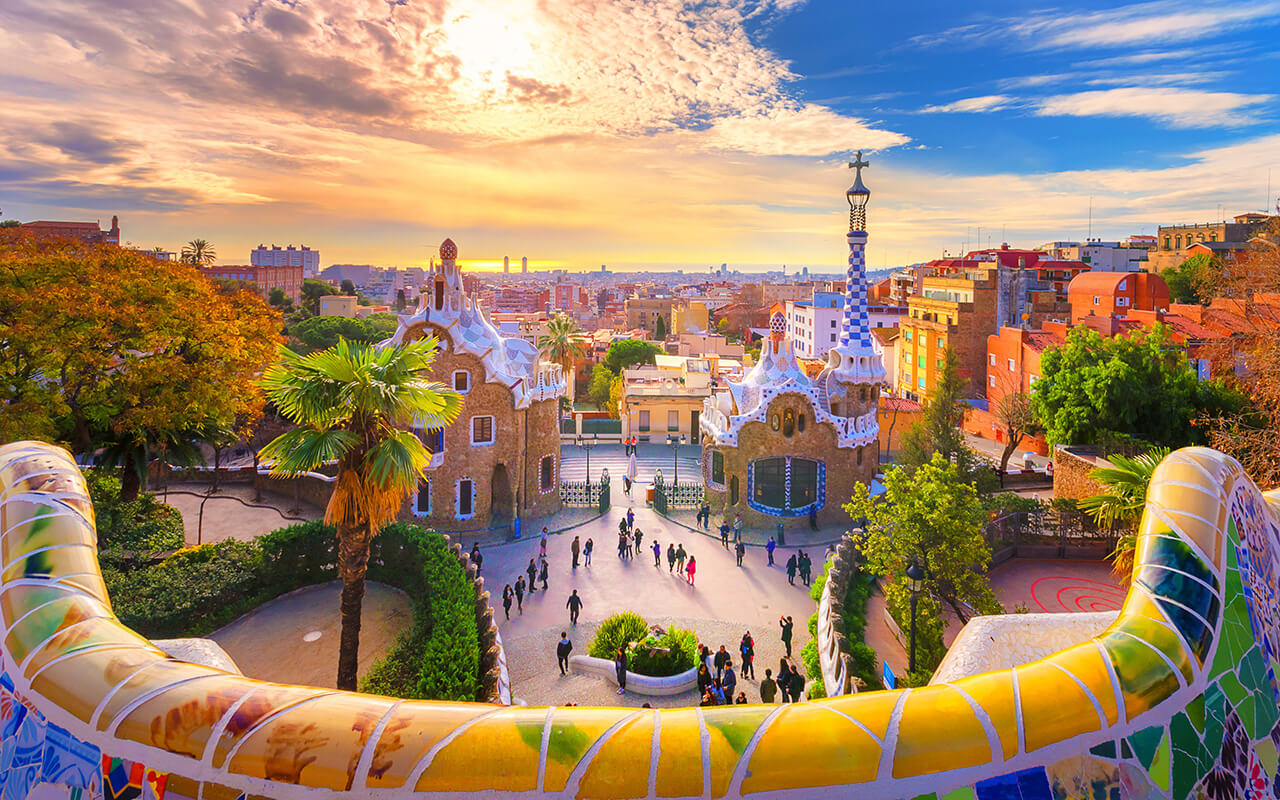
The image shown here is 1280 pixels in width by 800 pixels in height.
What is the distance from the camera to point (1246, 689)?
4.25 metres

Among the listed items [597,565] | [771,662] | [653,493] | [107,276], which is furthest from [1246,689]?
[653,493]

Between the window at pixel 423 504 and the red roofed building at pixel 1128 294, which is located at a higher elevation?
the red roofed building at pixel 1128 294

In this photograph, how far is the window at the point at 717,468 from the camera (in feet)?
99.5

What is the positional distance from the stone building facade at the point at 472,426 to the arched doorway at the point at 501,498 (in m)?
0.04

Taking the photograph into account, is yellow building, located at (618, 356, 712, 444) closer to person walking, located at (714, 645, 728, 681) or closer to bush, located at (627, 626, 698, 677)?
bush, located at (627, 626, 698, 677)

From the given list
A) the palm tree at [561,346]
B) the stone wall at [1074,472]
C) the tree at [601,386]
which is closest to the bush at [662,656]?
the stone wall at [1074,472]

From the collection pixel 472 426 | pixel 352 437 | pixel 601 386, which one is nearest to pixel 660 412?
pixel 601 386

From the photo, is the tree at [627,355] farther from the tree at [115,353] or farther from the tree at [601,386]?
the tree at [115,353]

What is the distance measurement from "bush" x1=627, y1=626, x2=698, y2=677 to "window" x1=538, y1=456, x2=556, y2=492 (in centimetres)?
1434

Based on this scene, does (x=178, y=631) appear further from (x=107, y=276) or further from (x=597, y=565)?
(x=597, y=565)

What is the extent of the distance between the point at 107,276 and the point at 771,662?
66.4 feet

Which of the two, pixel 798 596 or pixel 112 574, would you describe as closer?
pixel 112 574

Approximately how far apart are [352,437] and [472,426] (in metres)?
16.5

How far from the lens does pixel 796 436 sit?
29000 mm
